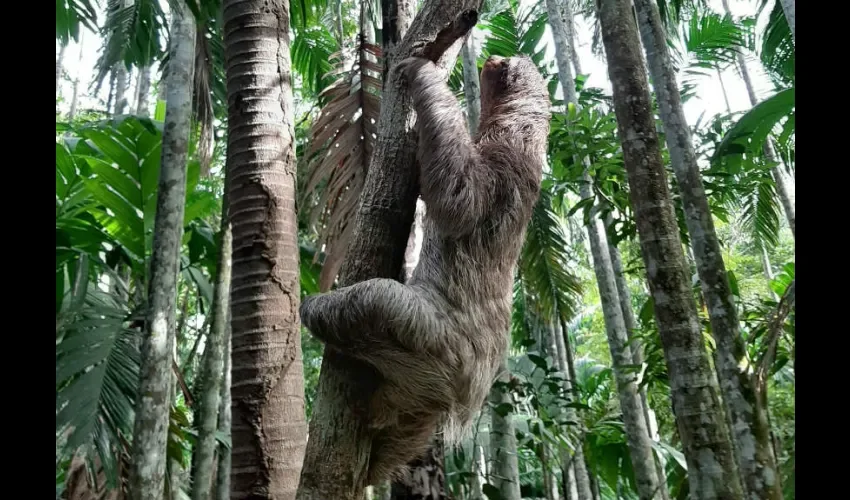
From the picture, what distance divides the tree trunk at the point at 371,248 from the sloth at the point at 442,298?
0.08 metres

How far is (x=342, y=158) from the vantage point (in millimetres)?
4602

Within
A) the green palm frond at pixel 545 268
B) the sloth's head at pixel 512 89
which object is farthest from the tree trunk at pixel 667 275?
the green palm frond at pixel 545 268

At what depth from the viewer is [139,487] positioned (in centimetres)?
520

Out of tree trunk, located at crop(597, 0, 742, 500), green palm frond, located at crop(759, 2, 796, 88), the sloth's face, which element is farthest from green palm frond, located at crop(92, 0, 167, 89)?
green palm frond, located at crop(759, 2, 796, 88)

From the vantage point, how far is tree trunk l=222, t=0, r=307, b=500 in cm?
258

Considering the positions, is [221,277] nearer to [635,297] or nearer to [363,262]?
[363,262]

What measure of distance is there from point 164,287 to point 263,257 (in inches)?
134

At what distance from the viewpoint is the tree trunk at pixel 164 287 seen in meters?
5.27

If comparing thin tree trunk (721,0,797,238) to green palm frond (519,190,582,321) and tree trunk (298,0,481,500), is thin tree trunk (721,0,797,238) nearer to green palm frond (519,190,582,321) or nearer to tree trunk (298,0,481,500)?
green palm frond (519,190,582,321)

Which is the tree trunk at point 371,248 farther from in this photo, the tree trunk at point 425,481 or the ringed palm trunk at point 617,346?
the ringed palm trunk at point 617,346

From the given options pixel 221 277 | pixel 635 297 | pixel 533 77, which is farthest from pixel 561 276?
pixel 635 297

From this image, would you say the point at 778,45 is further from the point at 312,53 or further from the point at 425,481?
the point at 425,481

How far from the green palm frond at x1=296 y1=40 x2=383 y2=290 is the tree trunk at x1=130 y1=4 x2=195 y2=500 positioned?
189cm

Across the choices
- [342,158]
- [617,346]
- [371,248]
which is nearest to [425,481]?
[371,248]
